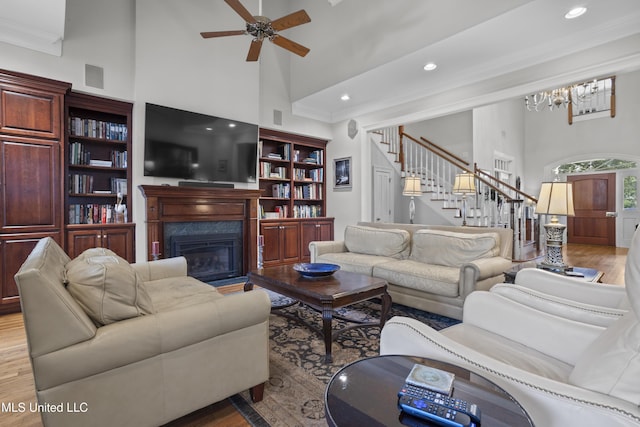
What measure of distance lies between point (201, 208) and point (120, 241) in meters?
1.04

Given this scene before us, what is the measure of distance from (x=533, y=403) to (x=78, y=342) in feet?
5.16

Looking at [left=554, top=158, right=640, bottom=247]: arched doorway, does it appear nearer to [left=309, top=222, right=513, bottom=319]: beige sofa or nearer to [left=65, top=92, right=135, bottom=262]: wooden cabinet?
[left=309, top=222, right=513, bottom=319]: beige sofa

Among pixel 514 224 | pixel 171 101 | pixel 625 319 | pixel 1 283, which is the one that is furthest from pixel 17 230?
pixel 514 224

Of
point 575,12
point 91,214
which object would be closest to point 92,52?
point 91,214

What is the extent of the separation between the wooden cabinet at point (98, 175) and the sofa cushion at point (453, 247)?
11.6 ft

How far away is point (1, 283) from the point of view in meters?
3.14

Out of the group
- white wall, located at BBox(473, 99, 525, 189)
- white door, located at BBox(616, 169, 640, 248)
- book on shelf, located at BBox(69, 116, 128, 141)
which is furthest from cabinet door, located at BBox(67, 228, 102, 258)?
white door, located at BBox(616, 169, 640, 248)

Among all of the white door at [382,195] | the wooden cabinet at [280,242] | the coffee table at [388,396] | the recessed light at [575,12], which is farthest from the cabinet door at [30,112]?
the recessed light at [575,12]

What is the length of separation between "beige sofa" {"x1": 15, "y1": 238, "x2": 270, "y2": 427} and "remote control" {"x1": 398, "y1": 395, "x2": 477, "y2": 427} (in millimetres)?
950

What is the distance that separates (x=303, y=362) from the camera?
218cm

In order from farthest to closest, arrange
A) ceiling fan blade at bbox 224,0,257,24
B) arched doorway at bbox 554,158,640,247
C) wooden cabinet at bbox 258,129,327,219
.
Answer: arched doorway at bbox 554,158,640,247, wooden cabinet at bbox 258,129,327,219, ceiling fan blade at bbox 224,0,257,24

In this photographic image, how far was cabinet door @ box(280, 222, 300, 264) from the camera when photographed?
557 cm

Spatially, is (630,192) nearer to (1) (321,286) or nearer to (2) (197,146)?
(1) (321,286)

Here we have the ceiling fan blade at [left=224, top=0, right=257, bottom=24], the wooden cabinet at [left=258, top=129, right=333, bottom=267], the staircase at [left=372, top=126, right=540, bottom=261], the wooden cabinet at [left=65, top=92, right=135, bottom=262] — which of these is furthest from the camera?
the wooden cabinet at [left=258, top=129, right=333, bottom=267]
